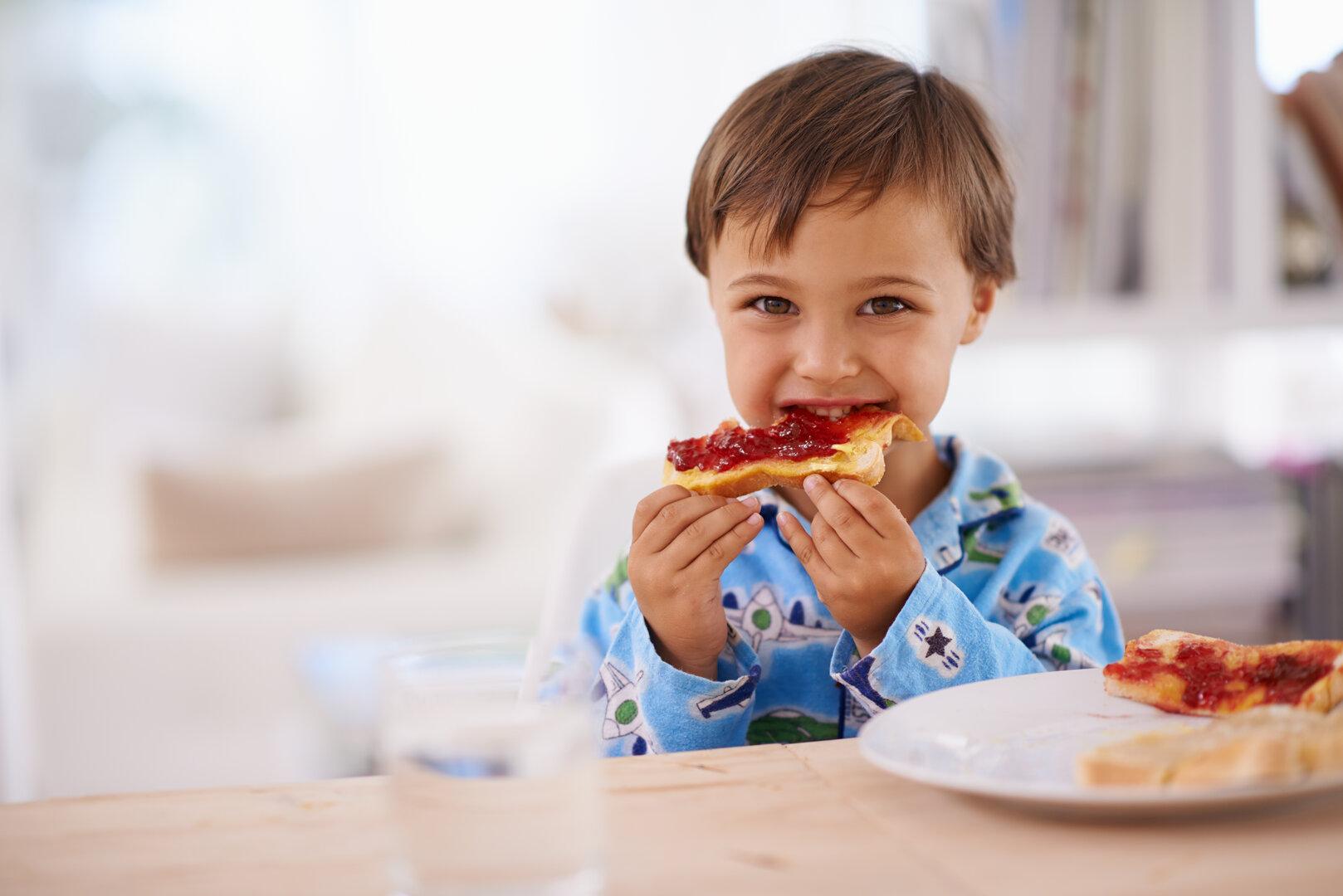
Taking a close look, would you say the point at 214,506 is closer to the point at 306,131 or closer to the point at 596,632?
the point at 306,131

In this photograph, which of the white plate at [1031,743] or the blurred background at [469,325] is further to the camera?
the blurred background at [469,325]

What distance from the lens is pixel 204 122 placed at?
4738mm

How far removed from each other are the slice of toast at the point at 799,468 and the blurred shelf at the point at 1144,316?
5.15 ft

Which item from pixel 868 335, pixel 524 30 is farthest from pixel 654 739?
pixel 524 30

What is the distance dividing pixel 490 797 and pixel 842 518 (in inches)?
25.8

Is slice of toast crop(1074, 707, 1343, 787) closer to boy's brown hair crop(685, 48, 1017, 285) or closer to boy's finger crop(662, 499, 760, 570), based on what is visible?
boy's finger crop(662, 499, 760, 570)

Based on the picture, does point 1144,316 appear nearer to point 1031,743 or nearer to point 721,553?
point 721,553

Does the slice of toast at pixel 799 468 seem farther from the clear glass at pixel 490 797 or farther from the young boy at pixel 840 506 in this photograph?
the clear glass at pixel 490 797

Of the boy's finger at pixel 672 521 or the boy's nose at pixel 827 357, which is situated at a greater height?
the boy's nose at pixel 827 357

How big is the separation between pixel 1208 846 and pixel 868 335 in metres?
0.77

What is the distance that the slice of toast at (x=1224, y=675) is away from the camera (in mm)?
900

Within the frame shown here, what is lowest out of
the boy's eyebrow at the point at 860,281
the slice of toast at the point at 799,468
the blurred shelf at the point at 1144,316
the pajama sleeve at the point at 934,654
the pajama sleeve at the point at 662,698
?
the pajama sleeve at the point at 662,698

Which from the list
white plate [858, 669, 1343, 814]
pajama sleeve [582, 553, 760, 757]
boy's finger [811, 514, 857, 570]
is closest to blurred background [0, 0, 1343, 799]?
pajama sleeve [582, 553, 760, 757]

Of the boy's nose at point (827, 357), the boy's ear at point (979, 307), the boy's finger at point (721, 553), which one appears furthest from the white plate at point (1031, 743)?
the boy's ear at point (979, 307)
